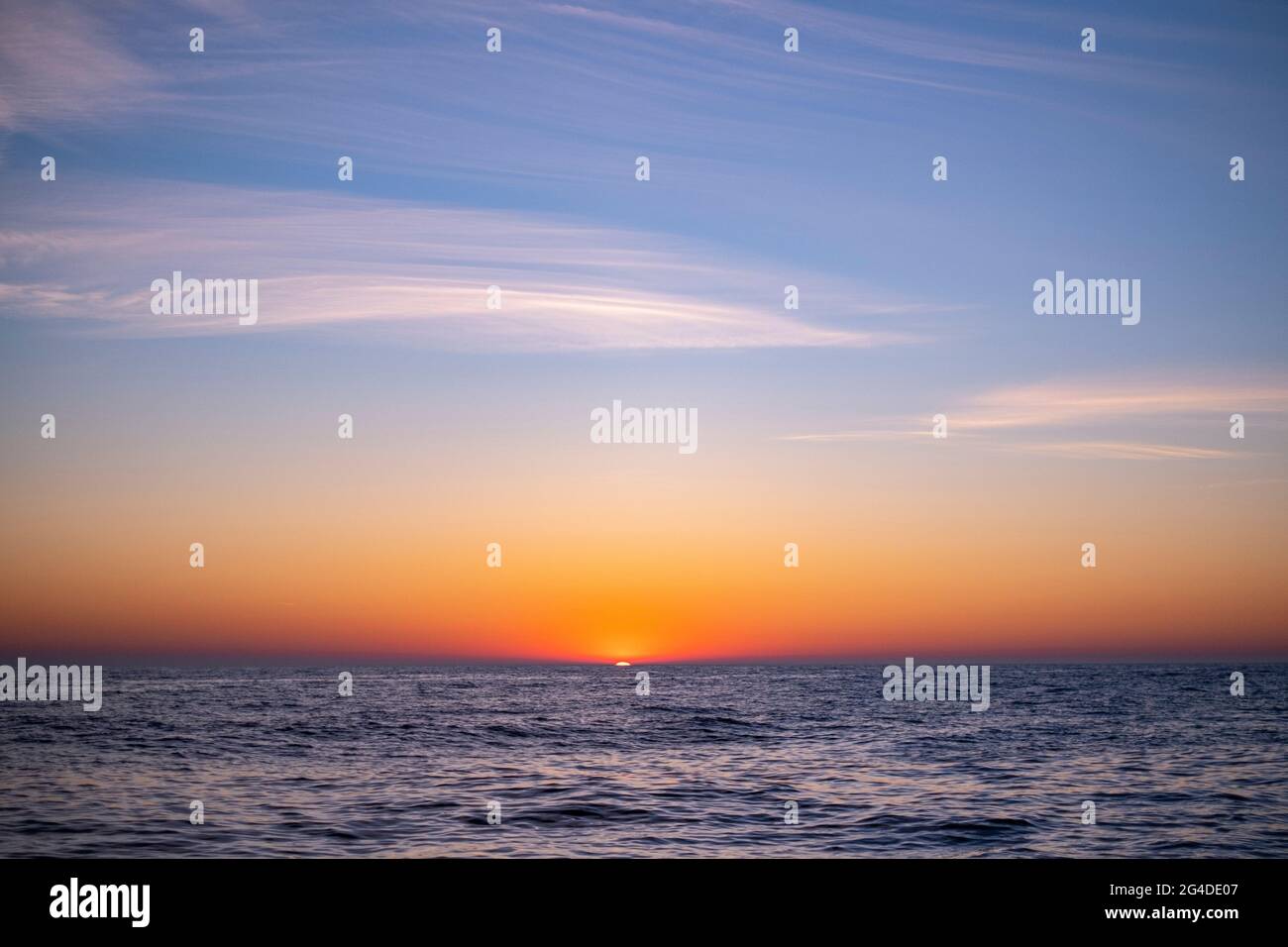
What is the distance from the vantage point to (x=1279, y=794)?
24453 millimetres

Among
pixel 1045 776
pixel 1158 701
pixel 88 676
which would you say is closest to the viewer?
pixel 1045 776

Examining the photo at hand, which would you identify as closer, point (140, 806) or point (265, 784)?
→ point (140, 806)

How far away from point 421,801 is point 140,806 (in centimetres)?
611

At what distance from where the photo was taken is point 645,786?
26094 millimetres

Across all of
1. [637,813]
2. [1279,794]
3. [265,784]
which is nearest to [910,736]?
[1279,794]

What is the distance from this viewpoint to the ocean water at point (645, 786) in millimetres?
18891

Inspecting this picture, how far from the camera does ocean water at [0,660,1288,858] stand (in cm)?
1889

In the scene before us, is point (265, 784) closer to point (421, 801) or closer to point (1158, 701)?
point (421, 801)

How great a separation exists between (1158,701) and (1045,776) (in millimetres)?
43089

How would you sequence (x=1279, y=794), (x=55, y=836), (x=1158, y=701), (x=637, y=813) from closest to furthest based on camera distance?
1. (x=55, y=836)
2. (x=637, y=813)
3. (x=1279, y=794)
4. (x=1158, y=701)
